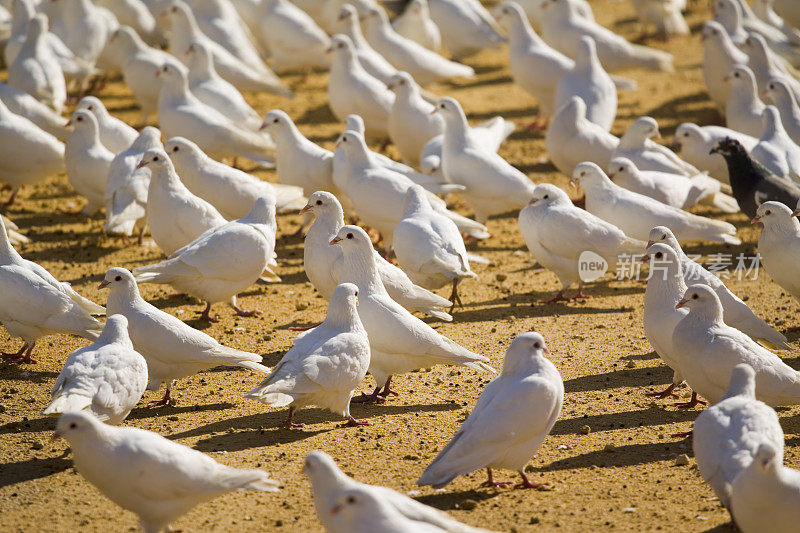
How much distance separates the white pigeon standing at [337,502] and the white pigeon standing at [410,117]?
703 cm

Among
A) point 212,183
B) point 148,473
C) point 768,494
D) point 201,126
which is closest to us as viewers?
point 768,494

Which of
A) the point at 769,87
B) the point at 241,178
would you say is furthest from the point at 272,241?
the point at 769,87

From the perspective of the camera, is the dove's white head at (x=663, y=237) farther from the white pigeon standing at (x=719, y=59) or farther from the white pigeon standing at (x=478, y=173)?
the white pigeon standing at (x=719, y=59)

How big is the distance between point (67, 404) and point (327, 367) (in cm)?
141

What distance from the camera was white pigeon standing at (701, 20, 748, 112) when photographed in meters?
12.5

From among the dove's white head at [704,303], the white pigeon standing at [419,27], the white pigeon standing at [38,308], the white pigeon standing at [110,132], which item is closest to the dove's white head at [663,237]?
the dove's white head at [704,303]

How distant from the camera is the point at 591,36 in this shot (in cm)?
1345

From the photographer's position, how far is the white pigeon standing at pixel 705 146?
10.2 meters

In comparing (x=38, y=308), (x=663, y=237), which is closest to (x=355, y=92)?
(x=663, y=237)

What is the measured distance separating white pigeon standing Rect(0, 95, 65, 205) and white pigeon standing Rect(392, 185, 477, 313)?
408cm

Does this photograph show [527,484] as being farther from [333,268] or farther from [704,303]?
[333,268]

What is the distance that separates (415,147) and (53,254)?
4.20 m

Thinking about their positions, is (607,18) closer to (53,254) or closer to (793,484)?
(53,254)

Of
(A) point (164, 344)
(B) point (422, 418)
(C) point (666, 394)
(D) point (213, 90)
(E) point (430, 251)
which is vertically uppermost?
(D) point (213, 90)
